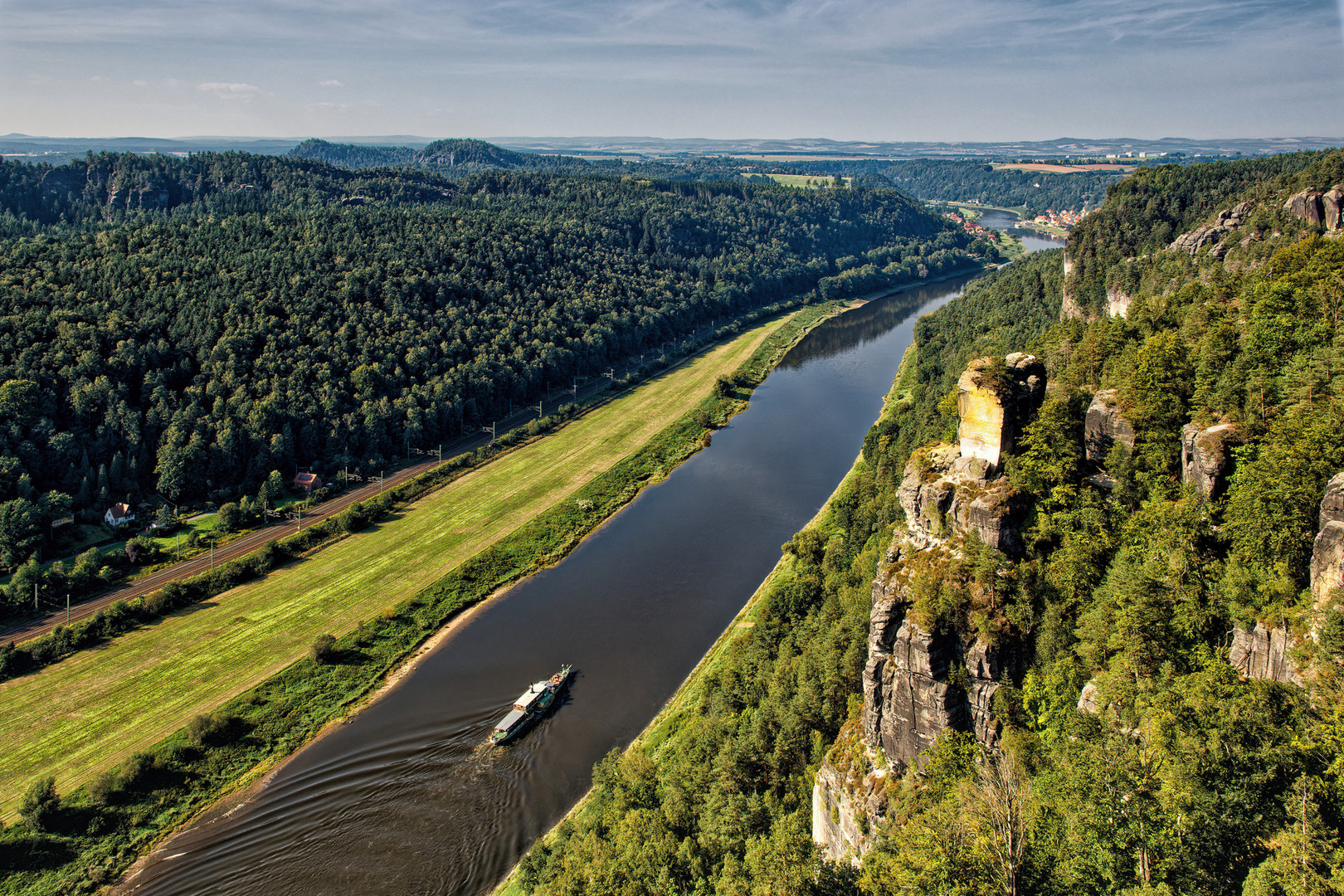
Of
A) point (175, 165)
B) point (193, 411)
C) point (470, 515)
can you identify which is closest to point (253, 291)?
point (193, 411)

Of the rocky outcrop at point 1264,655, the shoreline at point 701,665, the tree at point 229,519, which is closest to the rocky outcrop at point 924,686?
the rocky outcrop at point 1264,655

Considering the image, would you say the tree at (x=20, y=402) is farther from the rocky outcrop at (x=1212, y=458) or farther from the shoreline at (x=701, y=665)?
the rocky outcrop at (x=1212, y=458)

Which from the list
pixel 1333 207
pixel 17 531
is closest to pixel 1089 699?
pixel 1333 207

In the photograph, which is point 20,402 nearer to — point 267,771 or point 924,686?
point 267,771

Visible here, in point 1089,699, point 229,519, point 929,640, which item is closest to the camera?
point 1089,699

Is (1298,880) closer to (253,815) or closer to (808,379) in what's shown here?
(253,815)

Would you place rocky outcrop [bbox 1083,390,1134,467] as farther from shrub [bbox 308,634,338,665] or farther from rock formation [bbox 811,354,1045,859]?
shrub [bbox 308,634,338,665]
